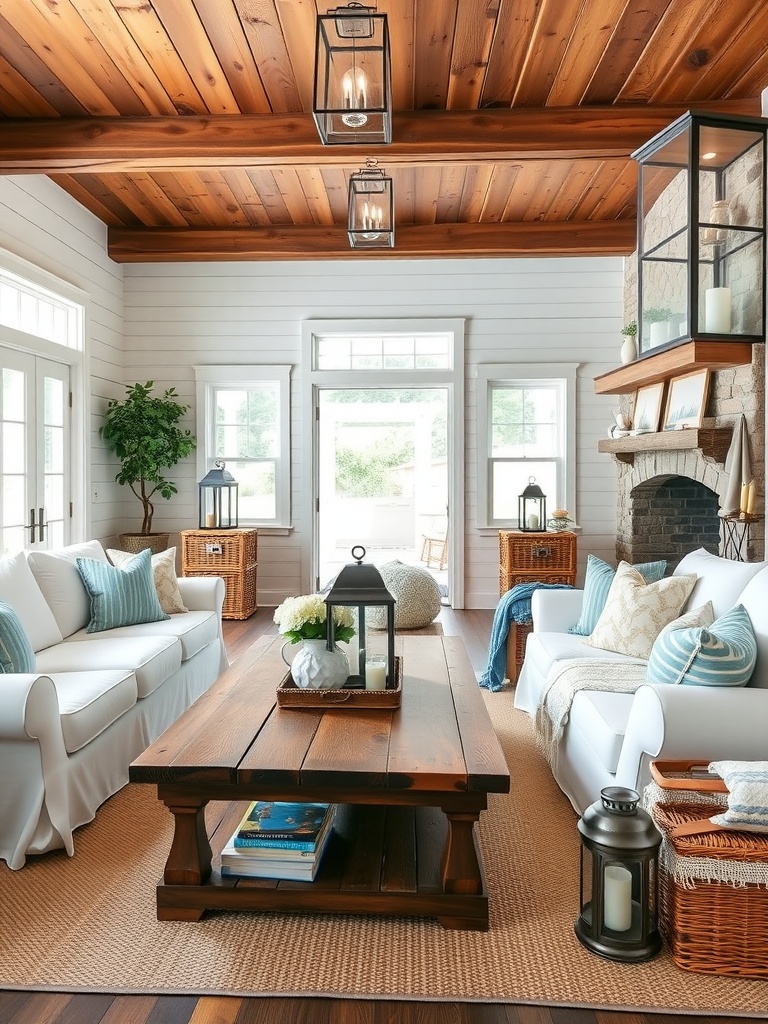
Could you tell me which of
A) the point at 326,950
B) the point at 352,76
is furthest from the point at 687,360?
the point at 326,950

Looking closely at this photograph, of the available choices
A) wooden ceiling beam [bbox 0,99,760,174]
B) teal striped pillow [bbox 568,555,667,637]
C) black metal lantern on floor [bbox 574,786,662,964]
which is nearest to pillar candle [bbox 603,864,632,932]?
black metal lantern on floor [bbox 574,786,662,964]

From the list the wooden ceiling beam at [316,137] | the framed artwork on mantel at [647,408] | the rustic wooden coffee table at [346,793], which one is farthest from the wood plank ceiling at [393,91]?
the rustic wooden coffee table at [346,793]

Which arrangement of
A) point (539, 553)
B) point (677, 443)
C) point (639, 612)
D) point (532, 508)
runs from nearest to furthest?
point (639, 612) < point (677, 443) < point (539, 553) < point (532, 508)

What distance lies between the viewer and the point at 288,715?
270 cm

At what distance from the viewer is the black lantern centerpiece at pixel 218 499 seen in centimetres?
704

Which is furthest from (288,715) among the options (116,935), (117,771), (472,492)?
(472,492)

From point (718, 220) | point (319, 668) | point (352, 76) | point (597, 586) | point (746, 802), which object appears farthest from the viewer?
point (718, 220)

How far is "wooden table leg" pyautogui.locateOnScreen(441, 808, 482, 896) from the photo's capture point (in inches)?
89.6

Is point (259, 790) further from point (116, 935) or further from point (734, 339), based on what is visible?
point (734, 339)

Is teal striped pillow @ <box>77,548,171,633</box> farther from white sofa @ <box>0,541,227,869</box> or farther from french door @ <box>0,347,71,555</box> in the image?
french door @ <box>0,347,71,555</box>

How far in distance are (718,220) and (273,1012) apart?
4268 mm

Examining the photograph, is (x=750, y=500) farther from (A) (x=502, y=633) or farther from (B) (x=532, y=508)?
(B) (x=532, y=508)

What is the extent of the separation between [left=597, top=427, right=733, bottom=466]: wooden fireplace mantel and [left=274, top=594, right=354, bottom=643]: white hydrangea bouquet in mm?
2957

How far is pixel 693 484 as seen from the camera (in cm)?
654
